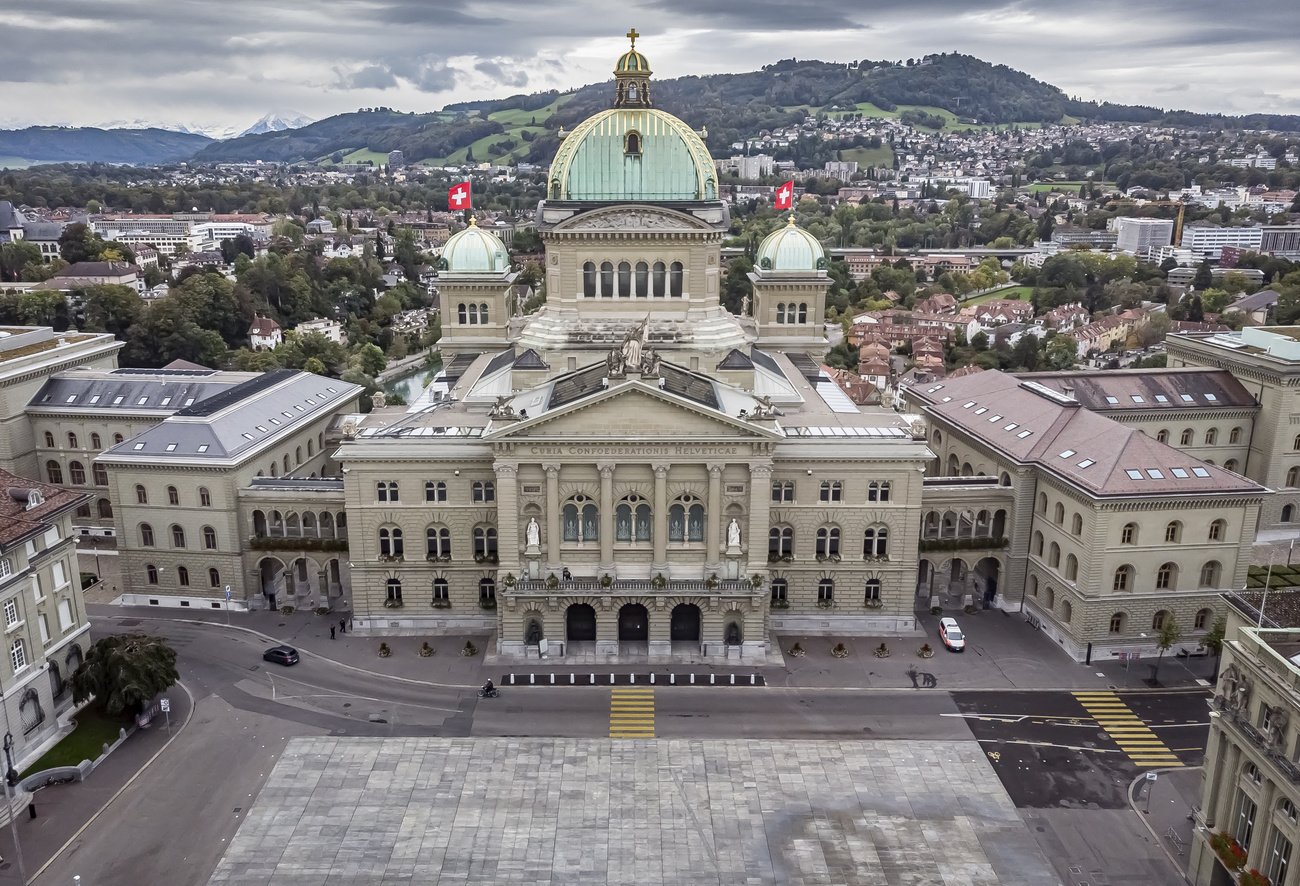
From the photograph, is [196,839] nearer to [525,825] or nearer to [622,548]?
[525,825]

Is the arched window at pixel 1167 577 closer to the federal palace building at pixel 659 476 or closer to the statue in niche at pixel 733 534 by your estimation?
the federal palace building at pixel 659 476

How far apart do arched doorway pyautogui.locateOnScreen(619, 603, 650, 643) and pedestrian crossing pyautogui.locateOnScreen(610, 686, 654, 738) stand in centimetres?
573

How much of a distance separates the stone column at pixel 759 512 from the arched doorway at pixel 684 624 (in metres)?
5.49

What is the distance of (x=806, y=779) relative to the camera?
5772 centimetres

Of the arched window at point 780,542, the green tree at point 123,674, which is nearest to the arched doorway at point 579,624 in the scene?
the arched window at point 780,542

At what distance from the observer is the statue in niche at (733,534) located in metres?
70.2

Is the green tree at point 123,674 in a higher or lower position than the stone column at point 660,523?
lower

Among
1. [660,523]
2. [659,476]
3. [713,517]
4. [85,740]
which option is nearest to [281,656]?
[85,740]

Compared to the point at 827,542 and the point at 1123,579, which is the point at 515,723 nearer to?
the point at 827,542

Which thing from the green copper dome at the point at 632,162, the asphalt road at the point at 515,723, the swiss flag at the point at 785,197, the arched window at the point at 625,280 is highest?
the green copper dome at the point at 632,162

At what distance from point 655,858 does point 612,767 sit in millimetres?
8846

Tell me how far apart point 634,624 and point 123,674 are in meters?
34.5

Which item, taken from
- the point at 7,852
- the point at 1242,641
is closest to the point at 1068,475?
the point at 1242,641

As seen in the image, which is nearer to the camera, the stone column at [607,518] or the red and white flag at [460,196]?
the stone column at [607,518]
